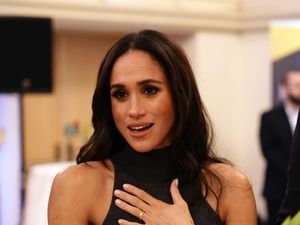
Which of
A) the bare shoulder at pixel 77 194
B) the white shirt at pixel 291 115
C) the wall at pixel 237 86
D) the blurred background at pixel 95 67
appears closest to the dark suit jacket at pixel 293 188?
the bare shoulder at pixel 77 194

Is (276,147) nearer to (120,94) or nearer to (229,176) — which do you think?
(229,176)

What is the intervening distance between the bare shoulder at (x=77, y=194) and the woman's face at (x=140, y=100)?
0.49ft

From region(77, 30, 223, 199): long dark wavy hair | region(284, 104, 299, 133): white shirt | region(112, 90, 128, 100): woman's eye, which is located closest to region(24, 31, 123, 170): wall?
region(284, 104, 299, 133): white shirt

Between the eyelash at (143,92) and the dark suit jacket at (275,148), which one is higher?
the eyelash at (143,92)

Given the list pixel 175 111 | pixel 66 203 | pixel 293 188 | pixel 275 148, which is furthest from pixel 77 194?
pixel 275 148

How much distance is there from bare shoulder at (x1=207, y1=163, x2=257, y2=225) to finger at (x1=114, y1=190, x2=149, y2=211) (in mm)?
232

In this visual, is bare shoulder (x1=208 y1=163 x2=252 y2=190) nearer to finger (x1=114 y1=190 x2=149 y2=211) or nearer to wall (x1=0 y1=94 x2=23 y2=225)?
finger (x1=114 y1=190 x2=149 y2=211)

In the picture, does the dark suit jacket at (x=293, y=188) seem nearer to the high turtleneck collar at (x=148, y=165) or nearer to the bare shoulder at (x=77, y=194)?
the high turtleneck collar at (x=148, y=165)

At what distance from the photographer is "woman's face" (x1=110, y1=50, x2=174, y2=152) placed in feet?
4.46

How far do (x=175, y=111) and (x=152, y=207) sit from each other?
0.93ft

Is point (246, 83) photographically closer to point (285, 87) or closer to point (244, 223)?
point (285, 87)

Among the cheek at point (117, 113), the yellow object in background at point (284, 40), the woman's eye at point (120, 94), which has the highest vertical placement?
the yellow object in background at point (284, 40)

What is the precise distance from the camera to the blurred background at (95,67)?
3268 mm

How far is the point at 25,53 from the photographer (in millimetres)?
3164
